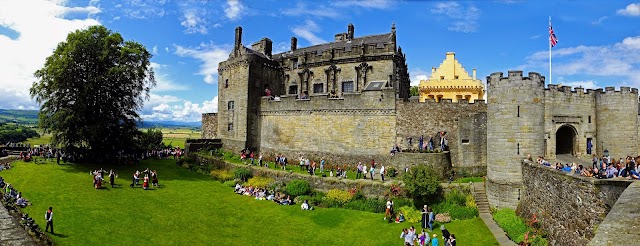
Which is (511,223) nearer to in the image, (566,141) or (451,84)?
(566,141)

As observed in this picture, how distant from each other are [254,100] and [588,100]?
2787 centimetres

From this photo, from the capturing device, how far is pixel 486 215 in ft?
70.5

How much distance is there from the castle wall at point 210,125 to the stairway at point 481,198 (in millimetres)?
29774

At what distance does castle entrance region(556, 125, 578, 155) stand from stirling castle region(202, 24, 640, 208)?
75mm

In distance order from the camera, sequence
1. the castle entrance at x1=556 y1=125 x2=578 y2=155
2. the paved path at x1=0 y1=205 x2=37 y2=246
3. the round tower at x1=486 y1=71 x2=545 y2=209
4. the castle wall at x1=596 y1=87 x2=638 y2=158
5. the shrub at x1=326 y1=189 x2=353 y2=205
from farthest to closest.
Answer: the castle entrance at x1=556 y1=125 x2=578 y2=155, the shrub at x1=326 y1=189 x2=353 y2=205, the castle wall at x1=596 y1=87 x2=638 y2=158, the round tower at x1=486 y1=71 x2=545 y2=209, the paved path at x1=0 y1=205 x2=37 y2=246

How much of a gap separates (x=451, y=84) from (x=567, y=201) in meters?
27.6

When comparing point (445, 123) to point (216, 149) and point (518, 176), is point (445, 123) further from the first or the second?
point (216, 149)

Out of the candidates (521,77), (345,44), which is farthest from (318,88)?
(521,77)

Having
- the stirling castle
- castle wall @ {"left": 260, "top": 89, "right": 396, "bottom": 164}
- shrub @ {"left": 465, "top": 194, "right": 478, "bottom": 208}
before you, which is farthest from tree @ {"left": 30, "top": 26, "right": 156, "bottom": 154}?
shrub @ {"left": 465, "top": 194, "right": 478, "bottom": 208}

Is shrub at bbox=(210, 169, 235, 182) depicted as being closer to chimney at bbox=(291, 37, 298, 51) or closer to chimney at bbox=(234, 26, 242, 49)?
chimney at bbox=(234, 26, 242, 49)

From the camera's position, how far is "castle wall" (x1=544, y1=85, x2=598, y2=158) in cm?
2367

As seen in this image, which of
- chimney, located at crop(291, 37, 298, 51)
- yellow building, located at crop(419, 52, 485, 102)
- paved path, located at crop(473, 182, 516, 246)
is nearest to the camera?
paved path, located at crop(473, 182, 516, 246)

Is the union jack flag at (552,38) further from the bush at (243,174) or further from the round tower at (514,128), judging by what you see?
the bush at (243,174)

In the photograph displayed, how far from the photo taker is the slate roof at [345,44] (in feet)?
127
